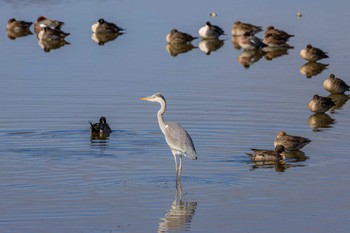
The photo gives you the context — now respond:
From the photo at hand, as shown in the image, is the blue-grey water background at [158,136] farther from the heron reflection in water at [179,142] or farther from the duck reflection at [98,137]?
the heron reflection in water at [179,142]

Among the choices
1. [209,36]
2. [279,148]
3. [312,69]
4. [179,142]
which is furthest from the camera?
[209,36]

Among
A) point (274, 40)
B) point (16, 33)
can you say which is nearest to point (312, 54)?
point (274, 40)

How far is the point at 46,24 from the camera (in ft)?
121

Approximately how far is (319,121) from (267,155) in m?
4.37

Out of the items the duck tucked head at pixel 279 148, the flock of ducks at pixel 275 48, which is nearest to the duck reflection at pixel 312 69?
the flock of ducks at pixel 275 48

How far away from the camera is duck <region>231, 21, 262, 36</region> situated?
116 feet

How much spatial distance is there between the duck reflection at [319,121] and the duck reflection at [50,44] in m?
12.3

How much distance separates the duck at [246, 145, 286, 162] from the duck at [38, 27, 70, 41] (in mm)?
17501

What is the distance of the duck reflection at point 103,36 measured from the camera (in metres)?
35.8

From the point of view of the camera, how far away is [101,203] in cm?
1600

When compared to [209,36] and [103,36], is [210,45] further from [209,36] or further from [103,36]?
[103,36]

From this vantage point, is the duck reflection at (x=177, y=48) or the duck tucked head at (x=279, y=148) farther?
the duck reflection at (x=177, y=48)

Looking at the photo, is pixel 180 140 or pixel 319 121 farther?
pixel 319 121

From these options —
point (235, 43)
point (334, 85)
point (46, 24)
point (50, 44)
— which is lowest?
point (334, 85)
